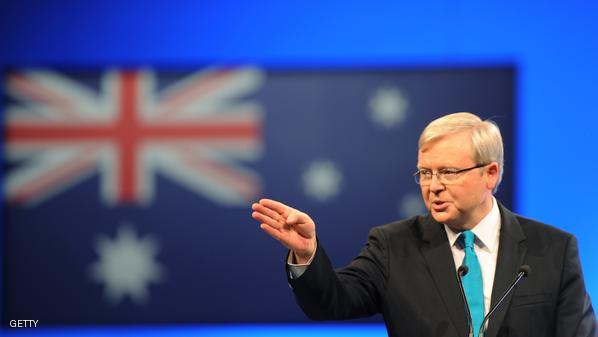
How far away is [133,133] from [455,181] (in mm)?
2352

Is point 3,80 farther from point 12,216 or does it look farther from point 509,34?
point 509,34

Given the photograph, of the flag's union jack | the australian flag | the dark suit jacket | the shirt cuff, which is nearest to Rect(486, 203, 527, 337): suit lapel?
the dark suit jacket

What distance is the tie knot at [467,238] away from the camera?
2203 mm

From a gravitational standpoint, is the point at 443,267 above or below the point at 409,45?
below

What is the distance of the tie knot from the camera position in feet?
7.23

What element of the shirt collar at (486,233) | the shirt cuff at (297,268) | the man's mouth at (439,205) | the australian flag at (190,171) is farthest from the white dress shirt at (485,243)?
the australian flag at (190,171)

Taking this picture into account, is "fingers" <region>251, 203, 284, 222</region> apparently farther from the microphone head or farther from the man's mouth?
the microphone head

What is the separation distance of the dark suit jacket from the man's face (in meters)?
0.09

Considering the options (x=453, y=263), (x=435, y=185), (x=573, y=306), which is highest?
(x=435, y=185)

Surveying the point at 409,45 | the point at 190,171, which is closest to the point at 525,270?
the point at 409,45

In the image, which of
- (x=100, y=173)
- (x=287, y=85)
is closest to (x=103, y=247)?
(x=100, y=173)

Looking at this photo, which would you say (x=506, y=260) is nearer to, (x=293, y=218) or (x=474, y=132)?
(x=474, y=132)

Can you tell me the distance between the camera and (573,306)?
2.10 meters

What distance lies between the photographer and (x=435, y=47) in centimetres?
409
